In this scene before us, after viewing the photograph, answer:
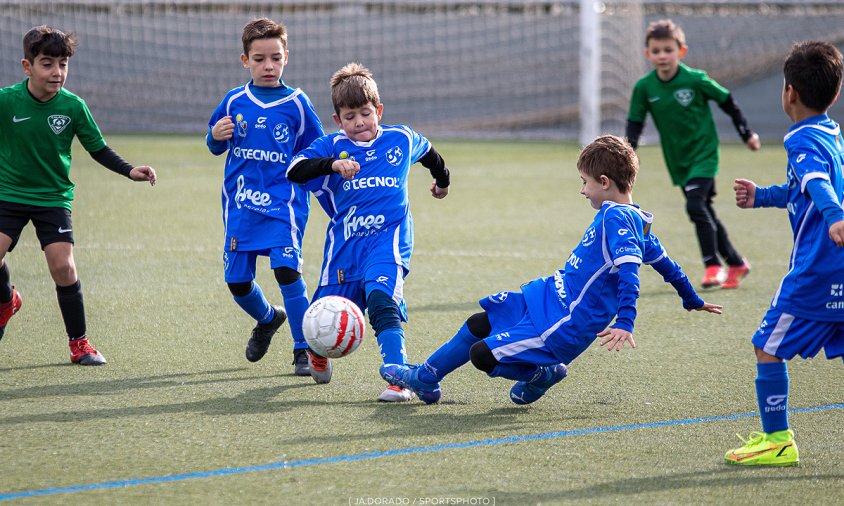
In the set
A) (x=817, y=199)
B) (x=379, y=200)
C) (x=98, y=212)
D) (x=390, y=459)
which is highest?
(x=817, y=199)

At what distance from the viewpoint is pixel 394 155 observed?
16.5 ft

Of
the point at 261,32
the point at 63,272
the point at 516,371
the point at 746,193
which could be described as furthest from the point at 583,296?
the point at 63,272

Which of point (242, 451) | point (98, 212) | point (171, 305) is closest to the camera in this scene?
point (242, 451)

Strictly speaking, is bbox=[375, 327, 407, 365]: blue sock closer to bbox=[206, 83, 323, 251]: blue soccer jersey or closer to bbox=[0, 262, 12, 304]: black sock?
bbox=[206, 83, 323, 251]: blue soccer jersey

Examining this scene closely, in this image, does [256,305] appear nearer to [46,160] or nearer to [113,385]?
[113,385]

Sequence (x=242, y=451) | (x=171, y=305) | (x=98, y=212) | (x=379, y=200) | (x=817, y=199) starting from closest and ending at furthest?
(x=817, y=199)
(x=242, y=451)
(x=379, y=200)
(x=171, y=305)
(x=98, y=212)

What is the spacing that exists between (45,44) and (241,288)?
5.02 ft

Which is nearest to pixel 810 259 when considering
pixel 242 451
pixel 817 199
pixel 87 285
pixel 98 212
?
pixel 817 199

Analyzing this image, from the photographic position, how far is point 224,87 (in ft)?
65.5

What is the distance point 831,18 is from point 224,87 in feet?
36.1

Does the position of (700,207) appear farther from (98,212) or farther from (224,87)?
(224,87)

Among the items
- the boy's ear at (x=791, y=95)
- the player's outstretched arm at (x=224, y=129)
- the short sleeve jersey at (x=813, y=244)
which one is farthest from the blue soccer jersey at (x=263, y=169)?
the short sleeve jersey at (x=813, y=244)

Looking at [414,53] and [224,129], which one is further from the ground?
[224,129]

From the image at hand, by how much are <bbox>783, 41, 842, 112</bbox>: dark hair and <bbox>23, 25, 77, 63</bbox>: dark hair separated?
343 cm
